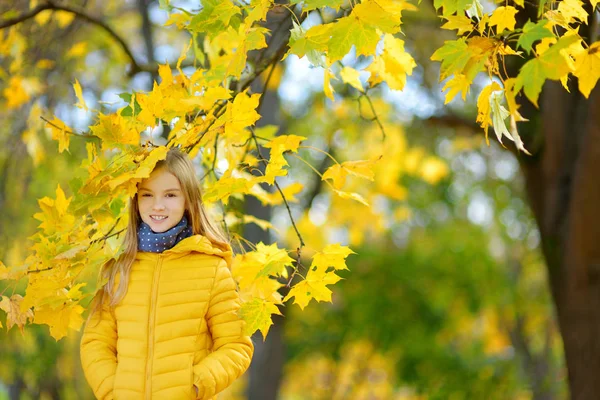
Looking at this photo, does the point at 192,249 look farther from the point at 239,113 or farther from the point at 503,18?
the point at 503,18

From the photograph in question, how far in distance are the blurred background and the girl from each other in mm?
2937

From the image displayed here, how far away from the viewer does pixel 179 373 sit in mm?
2018

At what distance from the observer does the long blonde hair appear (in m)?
2.15

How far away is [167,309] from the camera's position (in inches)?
82.0

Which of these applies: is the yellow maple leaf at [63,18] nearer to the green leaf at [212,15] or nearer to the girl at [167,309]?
the girl at [167,309]

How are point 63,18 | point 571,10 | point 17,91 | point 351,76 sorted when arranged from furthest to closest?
point 63,18
point 17,91
point 351,76
point 571,10

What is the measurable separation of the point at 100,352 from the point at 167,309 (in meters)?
0.26

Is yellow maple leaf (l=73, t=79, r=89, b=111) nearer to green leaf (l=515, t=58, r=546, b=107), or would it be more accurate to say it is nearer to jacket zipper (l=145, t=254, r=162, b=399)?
jacket zipper (l=145, t=254, r=162, b=399)

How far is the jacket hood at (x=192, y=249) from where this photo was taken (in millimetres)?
2129

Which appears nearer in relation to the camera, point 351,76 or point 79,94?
point 79,94

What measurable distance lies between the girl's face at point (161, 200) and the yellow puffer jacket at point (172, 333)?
0.36 feet

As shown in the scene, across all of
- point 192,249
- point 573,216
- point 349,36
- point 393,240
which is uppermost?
point 349,36

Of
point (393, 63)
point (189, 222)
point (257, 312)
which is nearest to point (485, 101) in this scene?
point (393, 63)

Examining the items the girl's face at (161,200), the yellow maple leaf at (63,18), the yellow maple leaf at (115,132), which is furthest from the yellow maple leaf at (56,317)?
the yellow maple leaf at (63,18)
